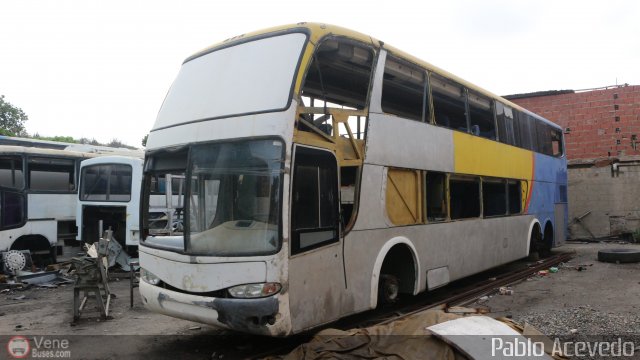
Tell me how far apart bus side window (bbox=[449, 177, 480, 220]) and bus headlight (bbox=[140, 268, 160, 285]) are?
4.87 metres

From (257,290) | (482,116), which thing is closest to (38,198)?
(257,290)

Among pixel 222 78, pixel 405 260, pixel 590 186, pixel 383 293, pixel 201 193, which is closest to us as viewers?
pixel 201 193

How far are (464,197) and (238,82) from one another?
16.0ft

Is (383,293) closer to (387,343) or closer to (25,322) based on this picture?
(387,343)

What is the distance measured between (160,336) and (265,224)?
8.67ft

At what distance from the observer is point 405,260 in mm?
6820

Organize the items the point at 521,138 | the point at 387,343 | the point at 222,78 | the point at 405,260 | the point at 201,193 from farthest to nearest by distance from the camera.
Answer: the point at 521,138 → the point at 405,260 → the point at 222,78 → the point at 201,193 → the point at 387,343

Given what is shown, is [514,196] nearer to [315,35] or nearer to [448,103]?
[448,103]

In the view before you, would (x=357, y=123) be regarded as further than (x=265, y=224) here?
Yes

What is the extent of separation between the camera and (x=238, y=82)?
5.20 m

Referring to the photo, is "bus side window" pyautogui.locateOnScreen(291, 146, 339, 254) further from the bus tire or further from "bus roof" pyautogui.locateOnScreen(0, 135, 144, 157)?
"bus roof" pyautogui.locateOnScreen(0, 135, 144, 157)

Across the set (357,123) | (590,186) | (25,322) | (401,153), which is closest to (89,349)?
(25,322)

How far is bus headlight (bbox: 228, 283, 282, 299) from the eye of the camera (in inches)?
176

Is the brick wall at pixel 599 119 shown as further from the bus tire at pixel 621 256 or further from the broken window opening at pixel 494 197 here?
the broken window opening at pixel 494 197
